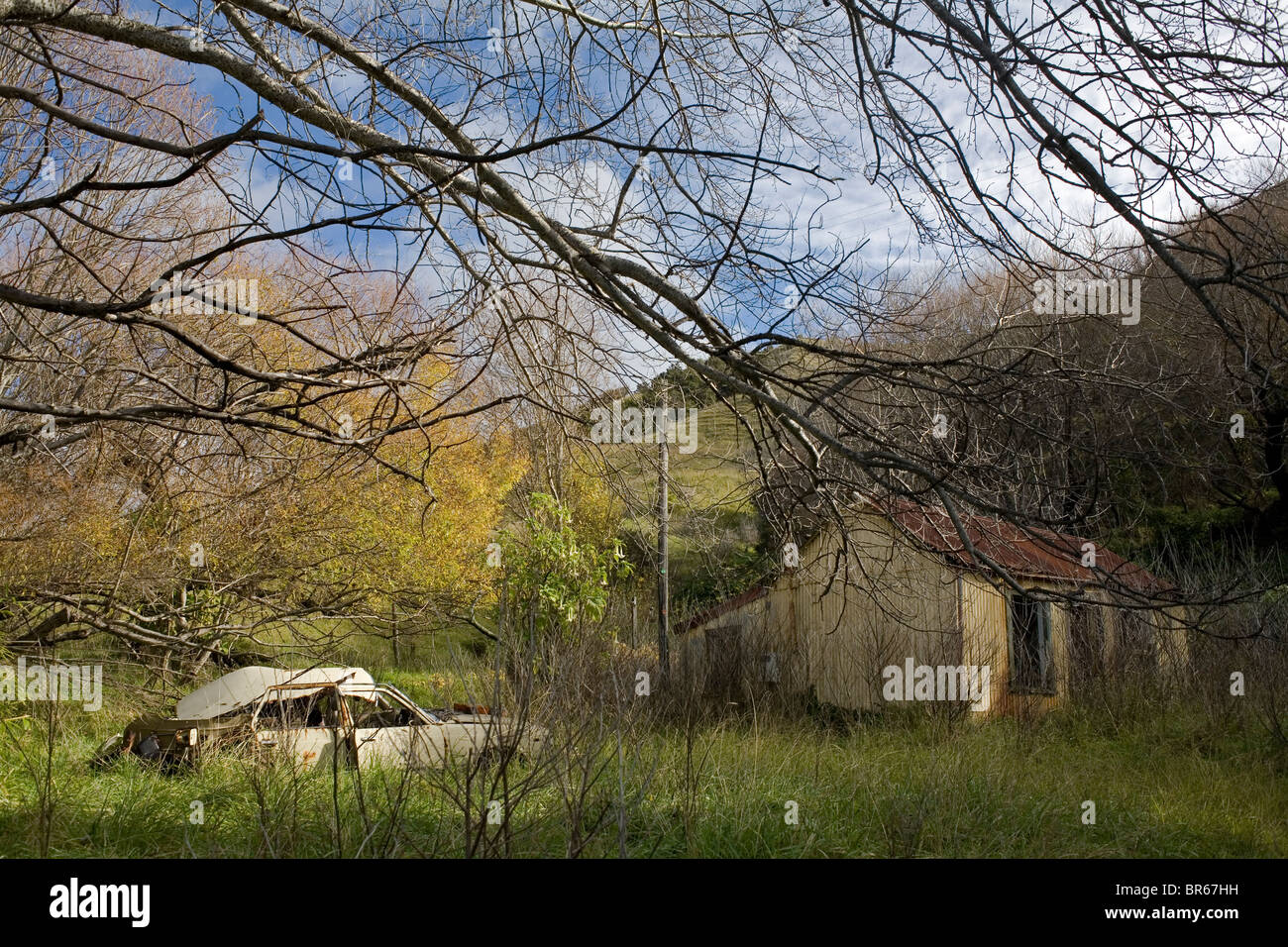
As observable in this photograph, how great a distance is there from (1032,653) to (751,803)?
8873 mm

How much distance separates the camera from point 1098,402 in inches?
A: 174

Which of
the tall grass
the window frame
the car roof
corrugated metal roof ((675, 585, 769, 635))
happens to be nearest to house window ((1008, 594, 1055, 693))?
the window frame

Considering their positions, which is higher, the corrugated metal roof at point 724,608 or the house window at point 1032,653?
the corrugated metal roof at point 724,608

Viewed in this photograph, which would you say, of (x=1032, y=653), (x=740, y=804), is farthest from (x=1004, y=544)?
(x=1032, y=653)

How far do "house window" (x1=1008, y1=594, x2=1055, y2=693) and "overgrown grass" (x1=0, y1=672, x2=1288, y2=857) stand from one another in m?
2.62

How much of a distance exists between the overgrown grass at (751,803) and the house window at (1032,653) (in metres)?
2.62

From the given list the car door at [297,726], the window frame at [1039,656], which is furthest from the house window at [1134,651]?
the car door at [297,726]

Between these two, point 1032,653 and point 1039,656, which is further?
point 1032,653

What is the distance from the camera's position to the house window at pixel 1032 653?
12.9 m

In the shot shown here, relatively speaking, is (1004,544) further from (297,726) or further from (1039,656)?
(1039,656)

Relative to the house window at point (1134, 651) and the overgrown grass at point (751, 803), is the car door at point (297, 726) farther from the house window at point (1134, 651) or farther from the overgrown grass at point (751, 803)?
the house window at point (1134, 651)

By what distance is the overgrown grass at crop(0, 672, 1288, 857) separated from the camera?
16.5 ft

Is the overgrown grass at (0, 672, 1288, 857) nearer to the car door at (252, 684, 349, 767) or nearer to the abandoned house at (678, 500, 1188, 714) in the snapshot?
the car door at (252, 684, 349, 767)

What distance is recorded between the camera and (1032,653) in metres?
13.8
